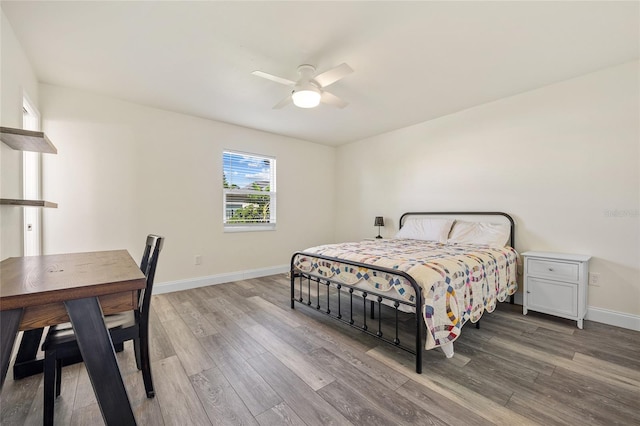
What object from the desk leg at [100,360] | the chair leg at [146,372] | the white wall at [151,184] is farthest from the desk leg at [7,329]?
the white wall at [151,184]

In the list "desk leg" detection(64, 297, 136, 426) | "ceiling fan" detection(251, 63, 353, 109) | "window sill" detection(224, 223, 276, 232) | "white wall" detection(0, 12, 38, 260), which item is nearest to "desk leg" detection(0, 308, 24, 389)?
"desk leg" detection(64, 297, 136, 426)

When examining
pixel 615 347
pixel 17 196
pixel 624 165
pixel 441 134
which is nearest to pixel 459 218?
pixel 441 134

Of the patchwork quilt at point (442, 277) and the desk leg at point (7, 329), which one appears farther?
the patchwork quilt at point (442, 277)

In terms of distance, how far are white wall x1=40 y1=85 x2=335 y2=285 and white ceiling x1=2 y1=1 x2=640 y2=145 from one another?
0.40 meters

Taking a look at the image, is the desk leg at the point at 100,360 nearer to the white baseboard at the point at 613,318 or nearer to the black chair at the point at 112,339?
the black chair at the point at 112,339

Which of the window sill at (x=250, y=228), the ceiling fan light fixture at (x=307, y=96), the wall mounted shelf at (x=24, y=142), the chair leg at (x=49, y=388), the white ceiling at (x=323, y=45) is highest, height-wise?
the white ceiling at (x=323, y=45)

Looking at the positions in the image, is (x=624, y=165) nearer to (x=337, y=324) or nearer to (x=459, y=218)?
(x=459, y=218)

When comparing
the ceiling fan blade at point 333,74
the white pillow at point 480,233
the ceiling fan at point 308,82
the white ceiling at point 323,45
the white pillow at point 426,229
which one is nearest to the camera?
the white ceiling at point 323,45

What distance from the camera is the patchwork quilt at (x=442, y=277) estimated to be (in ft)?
6.13

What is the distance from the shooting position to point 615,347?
2184mm

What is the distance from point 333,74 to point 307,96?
28cm

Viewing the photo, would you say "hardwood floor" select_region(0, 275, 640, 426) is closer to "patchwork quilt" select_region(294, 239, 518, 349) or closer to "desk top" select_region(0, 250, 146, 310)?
"patchwork quilt" select_region(294, 239, 518, 349)

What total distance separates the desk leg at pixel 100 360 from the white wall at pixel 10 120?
4.81 ft

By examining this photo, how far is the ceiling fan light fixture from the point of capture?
2.32 meters
